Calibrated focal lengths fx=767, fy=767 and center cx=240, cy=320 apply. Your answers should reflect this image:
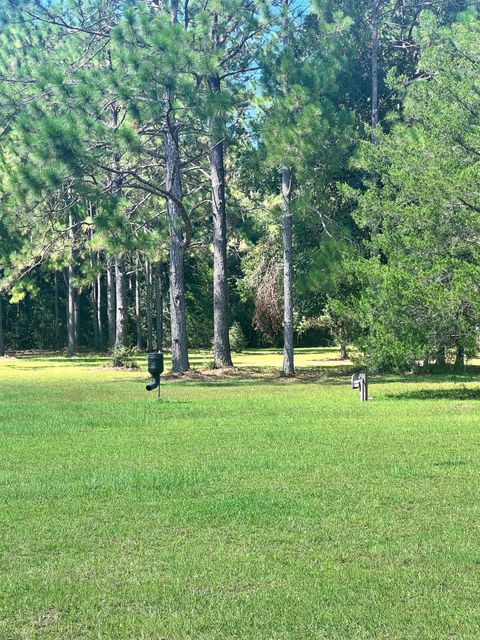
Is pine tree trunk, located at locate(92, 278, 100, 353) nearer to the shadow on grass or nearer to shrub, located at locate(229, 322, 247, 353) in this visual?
shrub, located at locate(229, 322, 247, 353)

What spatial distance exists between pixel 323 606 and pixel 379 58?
26.7m

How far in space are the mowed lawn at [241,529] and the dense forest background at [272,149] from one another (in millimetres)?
4583

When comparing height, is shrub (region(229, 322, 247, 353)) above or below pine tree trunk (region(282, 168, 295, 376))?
below

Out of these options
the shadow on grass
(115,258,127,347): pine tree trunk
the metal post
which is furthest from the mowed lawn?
(115,258,127,347): pine tree trunk

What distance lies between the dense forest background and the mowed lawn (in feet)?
15.0

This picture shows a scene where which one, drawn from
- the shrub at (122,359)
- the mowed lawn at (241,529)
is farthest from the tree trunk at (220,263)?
the mowed lawn at (241,529)

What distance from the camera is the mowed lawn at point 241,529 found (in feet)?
13.8

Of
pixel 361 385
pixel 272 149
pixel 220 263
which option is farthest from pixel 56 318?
pixel 361 385

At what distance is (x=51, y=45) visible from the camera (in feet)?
83.9

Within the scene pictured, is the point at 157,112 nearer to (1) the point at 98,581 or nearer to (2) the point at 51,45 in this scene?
(2) the point at 51,45

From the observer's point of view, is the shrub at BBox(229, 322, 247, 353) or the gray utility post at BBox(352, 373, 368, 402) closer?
the gray utility post at BBox(352, 373, 368, 402)

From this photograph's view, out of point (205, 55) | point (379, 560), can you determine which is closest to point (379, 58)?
point (205, 55)

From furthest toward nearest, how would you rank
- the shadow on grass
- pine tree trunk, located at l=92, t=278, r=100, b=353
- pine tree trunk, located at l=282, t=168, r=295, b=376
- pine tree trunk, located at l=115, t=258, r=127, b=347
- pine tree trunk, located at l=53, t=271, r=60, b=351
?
1. pine tree trunk, located at l=53, t=271, r=60, b=351
2. pine tree trunk, located at l=92, t=278, r=100, b=353
3. pine tree trunk, located at l=115, t=258, r=127, b=347
4. pine tree trunk, located at l=282, t=168, r=295, b=376
5. the shadow on grass

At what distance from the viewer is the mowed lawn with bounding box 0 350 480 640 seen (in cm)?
420
